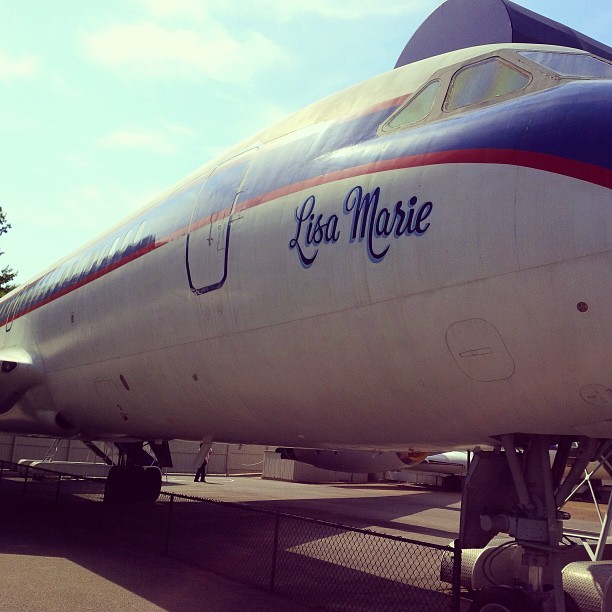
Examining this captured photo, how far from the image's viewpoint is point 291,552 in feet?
34.9

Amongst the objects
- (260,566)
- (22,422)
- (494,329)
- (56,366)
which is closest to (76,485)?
(22,422)

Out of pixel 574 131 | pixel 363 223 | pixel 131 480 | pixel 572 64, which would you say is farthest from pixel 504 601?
pixel 131 480

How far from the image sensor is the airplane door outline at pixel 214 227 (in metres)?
6.50

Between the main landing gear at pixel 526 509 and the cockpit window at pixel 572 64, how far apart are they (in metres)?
2.47

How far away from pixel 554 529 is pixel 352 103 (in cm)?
370

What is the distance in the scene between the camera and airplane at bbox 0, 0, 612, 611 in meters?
4.12

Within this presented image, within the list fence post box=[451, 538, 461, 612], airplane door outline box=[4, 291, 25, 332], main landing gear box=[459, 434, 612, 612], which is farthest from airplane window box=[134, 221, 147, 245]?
airplane door outline box=[4, 291, 25, 332]

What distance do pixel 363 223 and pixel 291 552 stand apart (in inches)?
275

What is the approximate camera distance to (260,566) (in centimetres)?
904

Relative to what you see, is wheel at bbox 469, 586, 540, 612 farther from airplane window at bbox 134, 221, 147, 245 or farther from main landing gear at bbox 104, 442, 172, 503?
main landing gear at bbox 104, 442, 172, 503

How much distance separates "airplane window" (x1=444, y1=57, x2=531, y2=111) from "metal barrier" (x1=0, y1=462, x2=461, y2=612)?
3315 mm

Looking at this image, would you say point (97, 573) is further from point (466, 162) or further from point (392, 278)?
point (466, 162)

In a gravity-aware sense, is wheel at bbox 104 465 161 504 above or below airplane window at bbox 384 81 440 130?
below

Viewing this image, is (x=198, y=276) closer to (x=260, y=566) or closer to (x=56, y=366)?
Answer: (x=260, y=566)
